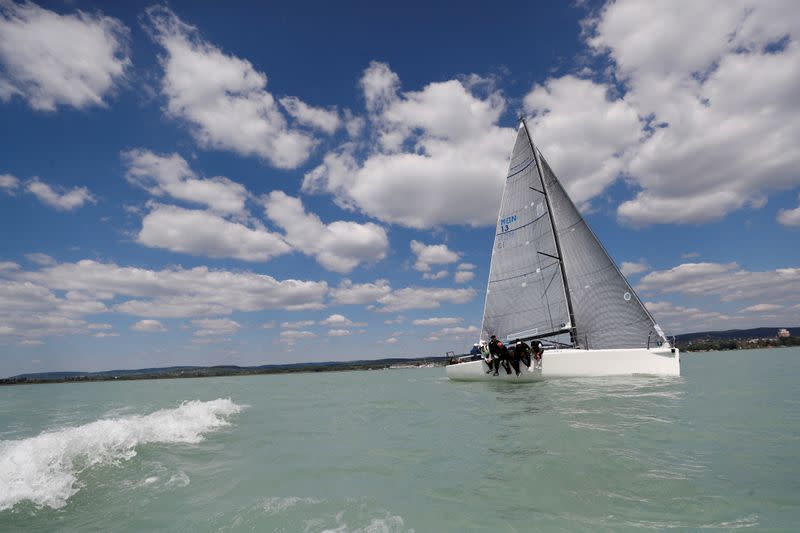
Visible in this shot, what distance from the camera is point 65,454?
28.9 ft

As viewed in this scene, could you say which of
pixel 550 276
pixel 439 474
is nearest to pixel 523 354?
pixel 550 276

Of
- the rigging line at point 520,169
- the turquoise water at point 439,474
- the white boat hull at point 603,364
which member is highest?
the rigging line at point 520,169

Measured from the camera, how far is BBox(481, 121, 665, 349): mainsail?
22906mm

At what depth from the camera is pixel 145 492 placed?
6.88 meters

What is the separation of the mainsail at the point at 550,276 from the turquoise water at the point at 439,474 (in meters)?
10.4

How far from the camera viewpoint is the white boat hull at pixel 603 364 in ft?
66.1

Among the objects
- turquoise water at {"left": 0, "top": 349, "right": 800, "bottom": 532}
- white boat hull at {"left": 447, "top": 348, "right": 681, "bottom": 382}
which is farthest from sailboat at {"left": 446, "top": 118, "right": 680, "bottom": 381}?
turquoise water at {"left": 0, "top": 349, "right": 800, "bottom": 532}

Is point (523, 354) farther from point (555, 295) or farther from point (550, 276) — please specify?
point (550, 276)

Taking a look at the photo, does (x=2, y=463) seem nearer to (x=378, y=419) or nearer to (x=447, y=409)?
(x=378, y=419)

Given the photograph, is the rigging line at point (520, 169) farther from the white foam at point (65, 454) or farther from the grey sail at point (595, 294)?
the white foam at point (65, 454)

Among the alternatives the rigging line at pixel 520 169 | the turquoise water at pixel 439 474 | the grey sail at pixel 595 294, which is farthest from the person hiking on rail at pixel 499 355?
the rigging line at pixel 520 169

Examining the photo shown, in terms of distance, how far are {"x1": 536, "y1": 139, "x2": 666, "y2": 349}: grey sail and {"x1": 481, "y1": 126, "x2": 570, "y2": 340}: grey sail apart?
71 cm

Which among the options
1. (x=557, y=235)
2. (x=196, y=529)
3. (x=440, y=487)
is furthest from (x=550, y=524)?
(x=557, y=235)

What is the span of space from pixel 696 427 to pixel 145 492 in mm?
10844
